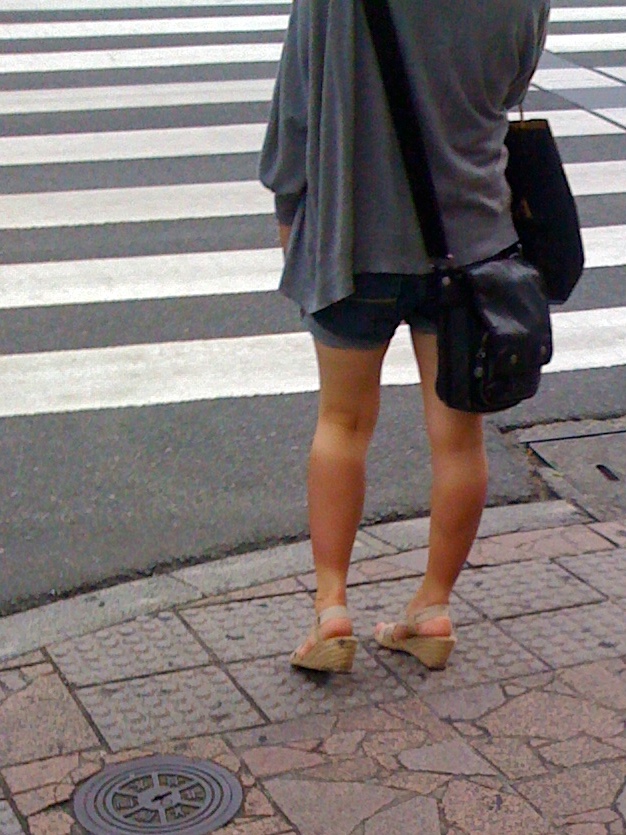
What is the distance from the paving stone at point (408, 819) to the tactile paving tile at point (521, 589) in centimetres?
98

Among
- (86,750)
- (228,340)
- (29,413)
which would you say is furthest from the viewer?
(228,340)

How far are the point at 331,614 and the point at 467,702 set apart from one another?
1.26 ft

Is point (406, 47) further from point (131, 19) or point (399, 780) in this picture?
point (131, 19)

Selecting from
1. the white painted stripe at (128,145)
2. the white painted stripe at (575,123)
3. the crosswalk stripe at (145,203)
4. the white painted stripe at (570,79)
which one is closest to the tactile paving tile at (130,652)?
the crosswalk stripe at (145,203)

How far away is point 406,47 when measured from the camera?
3.17 meters

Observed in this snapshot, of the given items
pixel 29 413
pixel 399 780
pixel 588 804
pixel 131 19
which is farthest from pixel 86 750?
pixel 131 19

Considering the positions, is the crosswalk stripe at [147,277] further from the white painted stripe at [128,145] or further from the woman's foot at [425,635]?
the woman's foot at [425,635]

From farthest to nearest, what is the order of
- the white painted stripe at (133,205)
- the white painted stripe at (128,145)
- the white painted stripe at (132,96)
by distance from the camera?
the white painted stripe at (132,96)
the white painted stripe at (128,145)
the white painted stripe at (133,205)

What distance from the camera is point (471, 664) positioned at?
12.3 ft

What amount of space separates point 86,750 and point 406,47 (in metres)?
1.67

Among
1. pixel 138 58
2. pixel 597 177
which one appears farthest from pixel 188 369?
pixel 138 58

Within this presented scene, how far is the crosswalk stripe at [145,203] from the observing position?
791 cm

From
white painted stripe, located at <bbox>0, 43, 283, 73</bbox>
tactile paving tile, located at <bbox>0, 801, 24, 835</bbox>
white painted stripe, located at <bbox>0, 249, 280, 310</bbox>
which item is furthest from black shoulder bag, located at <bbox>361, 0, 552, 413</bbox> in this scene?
white painted stripe, located at <bbox>0, 43, 283, 73</bbox>

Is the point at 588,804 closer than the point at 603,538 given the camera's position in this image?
Yes
